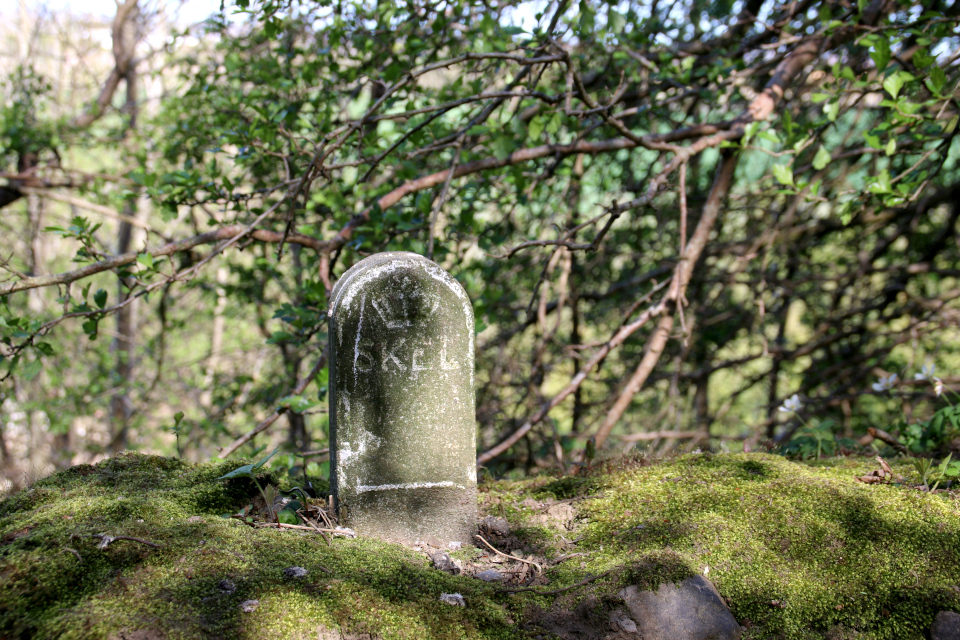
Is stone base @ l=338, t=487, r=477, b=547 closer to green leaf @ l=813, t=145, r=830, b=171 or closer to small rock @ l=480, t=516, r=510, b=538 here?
small rock @ l=480, t=516, r=510, b=538

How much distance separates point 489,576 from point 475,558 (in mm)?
194

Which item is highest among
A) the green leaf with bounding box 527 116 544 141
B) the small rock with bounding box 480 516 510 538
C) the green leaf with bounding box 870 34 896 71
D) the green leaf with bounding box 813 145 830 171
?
the green leaf with bounding box 870 34 896 71

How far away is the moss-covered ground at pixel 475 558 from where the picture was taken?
2.03 metres

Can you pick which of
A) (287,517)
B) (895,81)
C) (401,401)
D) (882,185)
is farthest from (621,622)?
(895,81)

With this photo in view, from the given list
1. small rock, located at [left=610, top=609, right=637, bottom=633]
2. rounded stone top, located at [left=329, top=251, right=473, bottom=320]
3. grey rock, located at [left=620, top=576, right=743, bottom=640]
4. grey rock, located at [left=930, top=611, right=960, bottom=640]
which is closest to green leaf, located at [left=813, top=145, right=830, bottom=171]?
rounded stone top, located at [left=329, top=251, right=473, bottom=320]

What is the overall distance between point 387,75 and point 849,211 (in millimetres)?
2935

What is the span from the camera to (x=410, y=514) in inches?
111

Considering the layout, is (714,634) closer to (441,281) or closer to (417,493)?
(417,493)

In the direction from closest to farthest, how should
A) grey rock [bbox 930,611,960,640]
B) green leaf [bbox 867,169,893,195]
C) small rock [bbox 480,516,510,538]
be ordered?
grey rock [bbox 930,611,960,640]
small rock [bbox 480,516,510,538]
green leaf [bbox 867,169,893,195]

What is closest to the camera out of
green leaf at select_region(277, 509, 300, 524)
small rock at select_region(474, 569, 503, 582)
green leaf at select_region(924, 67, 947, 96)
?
small rock at select_region(474, 569, 503, 582)

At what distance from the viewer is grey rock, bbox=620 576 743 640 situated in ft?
7.21

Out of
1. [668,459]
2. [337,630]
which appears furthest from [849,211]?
[337,630]

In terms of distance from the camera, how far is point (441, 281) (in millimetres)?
2830

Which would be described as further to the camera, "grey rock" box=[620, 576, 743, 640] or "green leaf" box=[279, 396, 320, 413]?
"green leaf" box=[279, 396, 320, 413]
